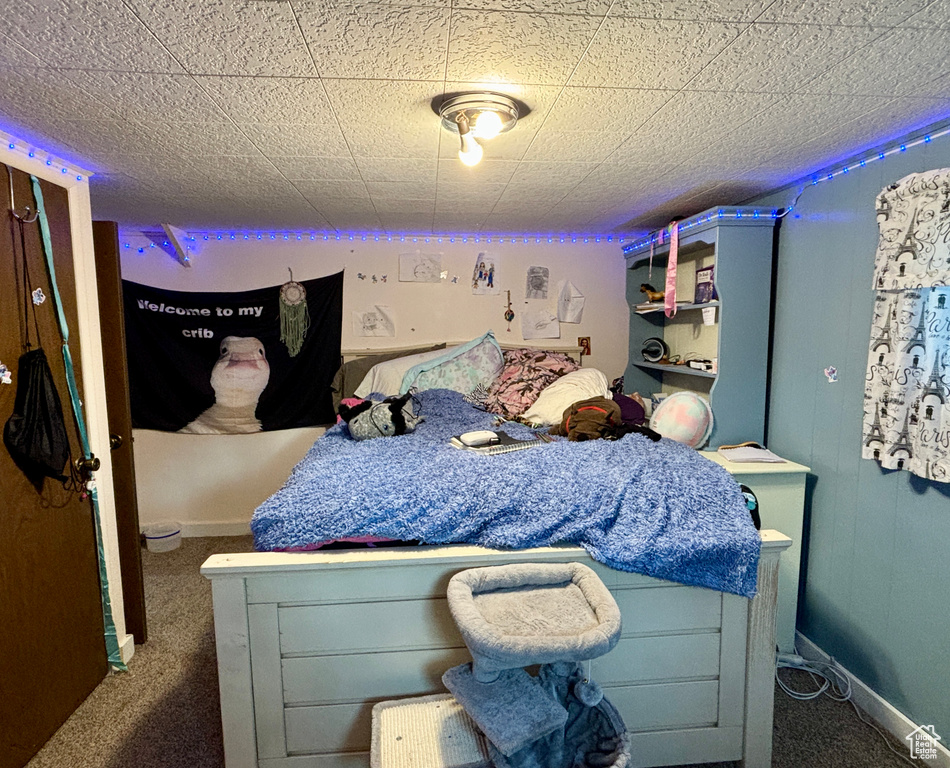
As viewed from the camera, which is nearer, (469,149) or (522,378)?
(469,149)

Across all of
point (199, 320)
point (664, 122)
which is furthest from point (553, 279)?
point (199, 320)

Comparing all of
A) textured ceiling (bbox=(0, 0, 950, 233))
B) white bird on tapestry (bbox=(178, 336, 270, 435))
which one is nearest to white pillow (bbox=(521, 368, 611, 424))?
textured ceiling (bbox=(0, 0, 950, 233))

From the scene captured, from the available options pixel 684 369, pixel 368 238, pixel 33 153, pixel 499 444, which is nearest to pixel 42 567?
pixel 33 153

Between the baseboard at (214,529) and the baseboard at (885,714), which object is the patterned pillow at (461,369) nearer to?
the baseboard at (214,529)

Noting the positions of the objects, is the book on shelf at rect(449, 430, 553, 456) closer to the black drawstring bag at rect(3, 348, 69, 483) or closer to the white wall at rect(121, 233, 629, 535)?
the black drawstring bag at rect(3, 348, 69, 483)

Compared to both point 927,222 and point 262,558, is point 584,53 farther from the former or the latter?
point 262,558

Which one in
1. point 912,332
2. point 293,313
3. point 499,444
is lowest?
point 499,444

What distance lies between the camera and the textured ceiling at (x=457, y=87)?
1.11 m

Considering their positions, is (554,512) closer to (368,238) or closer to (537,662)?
(537,662)

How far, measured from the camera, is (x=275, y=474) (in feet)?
12.5

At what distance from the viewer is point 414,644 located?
5.11 ft

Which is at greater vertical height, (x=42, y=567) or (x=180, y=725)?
(x=42, y=567)

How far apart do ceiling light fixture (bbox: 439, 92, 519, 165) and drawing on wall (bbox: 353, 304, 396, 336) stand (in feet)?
7.05

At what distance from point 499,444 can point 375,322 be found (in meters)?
1.79
